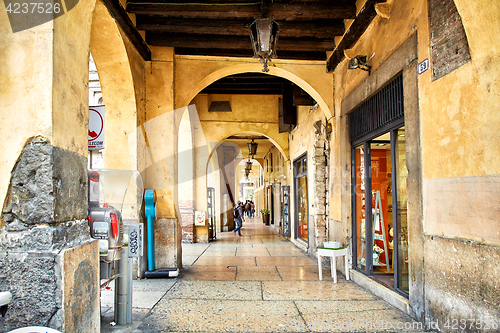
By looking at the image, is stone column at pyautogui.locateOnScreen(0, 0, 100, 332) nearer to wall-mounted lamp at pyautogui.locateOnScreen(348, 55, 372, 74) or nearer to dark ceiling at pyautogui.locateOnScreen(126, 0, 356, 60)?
dark ceiling at pyautogui.locateOnScreen(126, 0, 356, 60)

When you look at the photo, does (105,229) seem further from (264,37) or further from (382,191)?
(382,191)

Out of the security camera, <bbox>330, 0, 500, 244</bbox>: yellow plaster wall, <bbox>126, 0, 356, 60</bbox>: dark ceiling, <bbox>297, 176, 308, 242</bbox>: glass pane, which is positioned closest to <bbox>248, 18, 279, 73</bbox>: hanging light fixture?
<bbox>126, 0, 356, 60</bbox>: dark ceiling

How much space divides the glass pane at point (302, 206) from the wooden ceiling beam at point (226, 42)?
425cm

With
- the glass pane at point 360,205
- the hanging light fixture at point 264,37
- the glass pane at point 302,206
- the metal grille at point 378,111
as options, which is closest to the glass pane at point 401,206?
the metal grille at point 378,111

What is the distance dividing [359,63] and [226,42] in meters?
2.37

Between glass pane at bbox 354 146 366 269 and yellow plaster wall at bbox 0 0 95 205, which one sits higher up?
yellow plaster wall at bbox 0 0 95 205

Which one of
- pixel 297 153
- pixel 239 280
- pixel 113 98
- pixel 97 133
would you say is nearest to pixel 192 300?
pixel 239 280

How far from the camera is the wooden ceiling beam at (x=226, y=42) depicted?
5.76 metres

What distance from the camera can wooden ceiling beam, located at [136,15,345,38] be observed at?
5305 mm

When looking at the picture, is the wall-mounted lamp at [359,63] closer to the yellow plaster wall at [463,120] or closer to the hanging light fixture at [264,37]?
the yellow plaster wall at [463,120]

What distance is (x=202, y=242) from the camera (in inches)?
419

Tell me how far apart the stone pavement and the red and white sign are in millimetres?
1930

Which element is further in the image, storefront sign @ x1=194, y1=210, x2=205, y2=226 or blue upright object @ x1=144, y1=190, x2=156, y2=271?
storefront sign @ x1=194, y1=210, x2=205, y2=226

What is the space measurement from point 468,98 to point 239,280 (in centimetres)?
403
